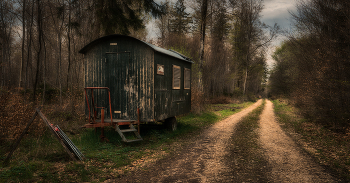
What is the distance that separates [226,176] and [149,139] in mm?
3760

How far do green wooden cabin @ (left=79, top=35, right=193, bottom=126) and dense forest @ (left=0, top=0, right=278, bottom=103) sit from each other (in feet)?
9.97

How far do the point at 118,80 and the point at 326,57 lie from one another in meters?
8.11

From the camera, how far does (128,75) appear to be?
714 centimetres

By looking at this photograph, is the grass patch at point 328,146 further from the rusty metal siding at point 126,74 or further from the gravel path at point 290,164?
the rusty metal siding at point 126,74

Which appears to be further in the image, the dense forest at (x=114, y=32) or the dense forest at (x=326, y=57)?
the dense forest at (x=114, y=32)

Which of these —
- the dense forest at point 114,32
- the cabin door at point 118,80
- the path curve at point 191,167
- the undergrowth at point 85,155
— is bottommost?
the path curve at point 191,167

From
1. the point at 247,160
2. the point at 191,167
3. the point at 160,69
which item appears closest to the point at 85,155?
the point at 191,167

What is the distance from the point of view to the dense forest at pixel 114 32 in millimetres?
10383

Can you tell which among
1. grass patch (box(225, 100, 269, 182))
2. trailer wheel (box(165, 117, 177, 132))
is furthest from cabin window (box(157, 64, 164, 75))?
grass patch (box(225, 100, 269, 182))

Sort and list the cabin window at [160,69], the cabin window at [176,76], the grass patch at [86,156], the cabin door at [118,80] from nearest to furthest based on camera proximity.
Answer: the grass patch at [86,156], the cabin door at [118,80], the cabin window at [160,69], the cabin window at [176,76]

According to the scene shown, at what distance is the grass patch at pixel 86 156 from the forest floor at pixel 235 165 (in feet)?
1.54

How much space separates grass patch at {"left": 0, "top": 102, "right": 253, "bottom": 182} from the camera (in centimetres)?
→ 373

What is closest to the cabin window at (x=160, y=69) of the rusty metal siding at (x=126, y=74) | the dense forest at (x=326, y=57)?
the rusty metal siding at (x=126, y=74)

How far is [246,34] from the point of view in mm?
28203
